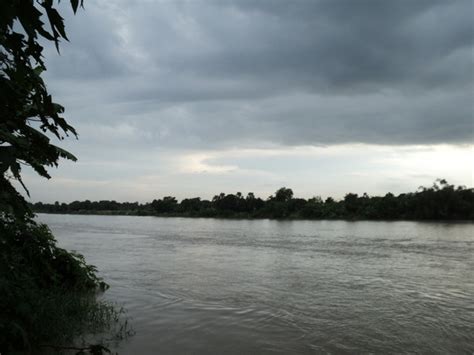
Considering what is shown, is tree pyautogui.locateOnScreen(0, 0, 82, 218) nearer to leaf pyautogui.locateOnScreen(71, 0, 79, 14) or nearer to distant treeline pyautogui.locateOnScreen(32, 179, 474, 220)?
leaf pyautogui.locateOnScreen(71, 0, 79, 14)

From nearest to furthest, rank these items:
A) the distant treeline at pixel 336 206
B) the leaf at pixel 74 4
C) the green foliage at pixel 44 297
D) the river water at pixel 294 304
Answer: the leaf at pixel 74 4 → the green foliage at pixel 44 297 → the river water at pixel 294 304 → the distant treeline at pixel 336 206

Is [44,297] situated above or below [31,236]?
below

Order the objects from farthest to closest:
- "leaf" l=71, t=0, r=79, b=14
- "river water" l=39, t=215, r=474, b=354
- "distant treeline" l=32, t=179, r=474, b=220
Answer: "distant treeline" l=32, t=179, r=474, b=220
"river water" l=39, t=215, r=474, b=354
"leaf" l=71, t=0, r=79, b=14

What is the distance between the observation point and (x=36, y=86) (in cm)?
222

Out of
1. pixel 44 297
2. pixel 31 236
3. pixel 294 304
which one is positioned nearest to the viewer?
pixel 31 236

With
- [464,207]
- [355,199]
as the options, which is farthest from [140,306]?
[355,199]

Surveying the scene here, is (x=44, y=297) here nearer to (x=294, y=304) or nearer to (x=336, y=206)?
(x=294, y=304)

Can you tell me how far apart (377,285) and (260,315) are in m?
7.78

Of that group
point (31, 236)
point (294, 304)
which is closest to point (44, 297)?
point (31, 236)

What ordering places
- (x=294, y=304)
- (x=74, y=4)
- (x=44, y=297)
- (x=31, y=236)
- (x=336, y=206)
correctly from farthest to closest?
(x=336, y=206) → (x=294, y=304) → (x=44, y=297) → (x=31, y=236) → (x=74, y=4)

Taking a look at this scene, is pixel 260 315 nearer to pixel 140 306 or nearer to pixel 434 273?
pixel 140 306

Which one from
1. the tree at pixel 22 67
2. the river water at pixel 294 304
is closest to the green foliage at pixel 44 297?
the river water at pixel 294 304

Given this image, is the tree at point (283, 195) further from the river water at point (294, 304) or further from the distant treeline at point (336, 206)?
the river water at point (294, 304)

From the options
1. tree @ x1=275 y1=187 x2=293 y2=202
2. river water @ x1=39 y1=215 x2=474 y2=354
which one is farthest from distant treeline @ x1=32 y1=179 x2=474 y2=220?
river water @ x1=39 y1=215 x2=474 y2=354
